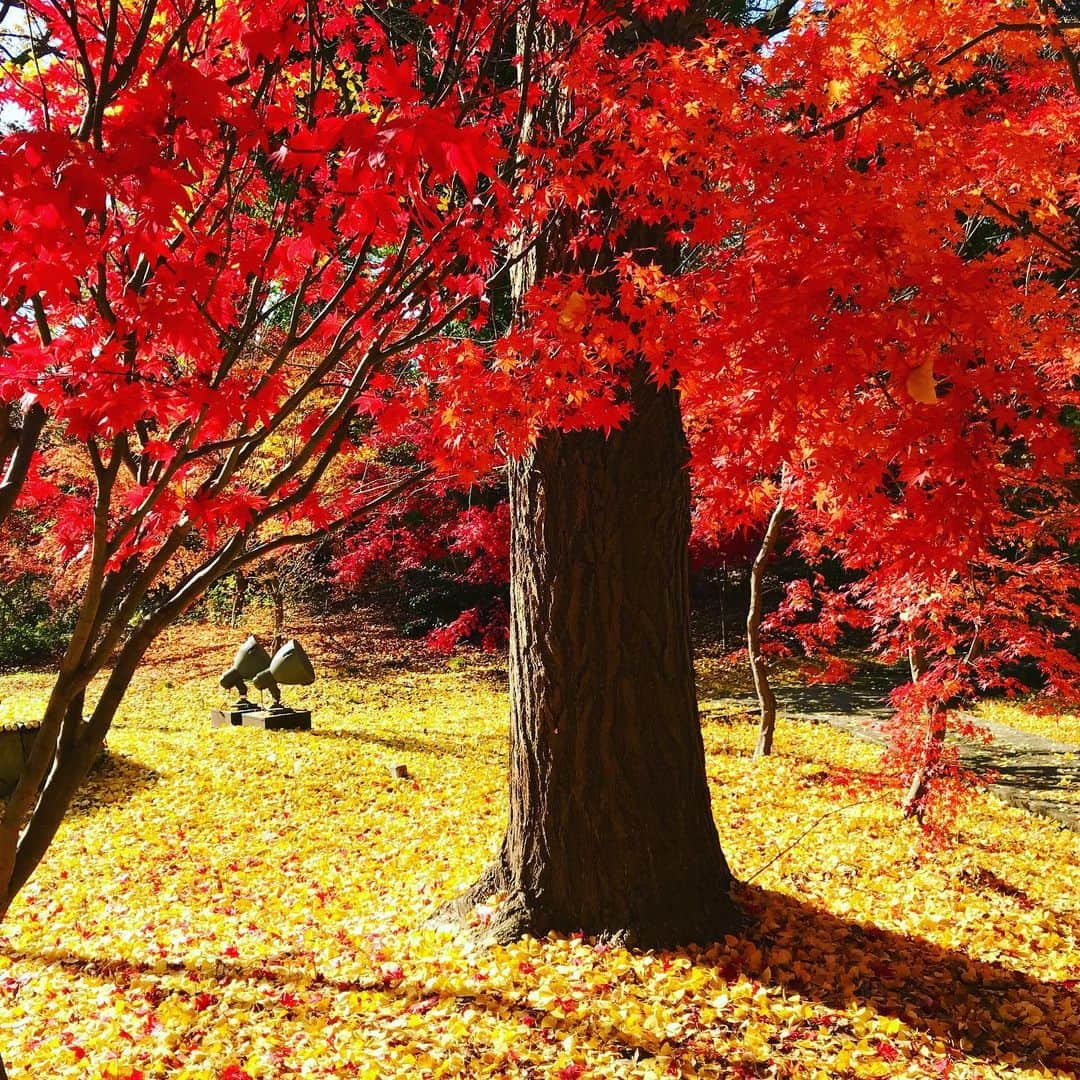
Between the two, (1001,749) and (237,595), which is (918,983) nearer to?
(1001,749)

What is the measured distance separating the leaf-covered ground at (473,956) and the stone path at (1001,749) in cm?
36

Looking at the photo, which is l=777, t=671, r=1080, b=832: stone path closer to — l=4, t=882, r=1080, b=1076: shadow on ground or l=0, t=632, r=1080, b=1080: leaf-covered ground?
l=0, t=632, r=1080, b=1080: leaf-covered ground

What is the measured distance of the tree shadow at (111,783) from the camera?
7105mm

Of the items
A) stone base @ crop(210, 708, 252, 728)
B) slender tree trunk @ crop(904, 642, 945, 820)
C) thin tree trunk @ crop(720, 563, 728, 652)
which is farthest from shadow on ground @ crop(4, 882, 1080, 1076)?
thin tree trunk @ crop(720, 563, 728, 652)

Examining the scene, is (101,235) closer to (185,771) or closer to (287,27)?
(287,27)

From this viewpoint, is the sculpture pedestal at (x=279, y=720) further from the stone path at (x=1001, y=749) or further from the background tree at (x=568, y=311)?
the background tree at (x=568, y=311)

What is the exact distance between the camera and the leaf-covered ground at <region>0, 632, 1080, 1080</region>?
314cm

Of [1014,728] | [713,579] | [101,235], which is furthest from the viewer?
[713,579]

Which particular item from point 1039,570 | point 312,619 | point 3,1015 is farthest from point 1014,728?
point 312,619

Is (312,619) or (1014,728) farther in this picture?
(312,619)

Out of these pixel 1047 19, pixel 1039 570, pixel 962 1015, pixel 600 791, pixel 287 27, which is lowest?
pixel 962 1015

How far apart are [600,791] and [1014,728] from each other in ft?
27.5

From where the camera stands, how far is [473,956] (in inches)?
151

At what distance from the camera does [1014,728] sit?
33.8ft
